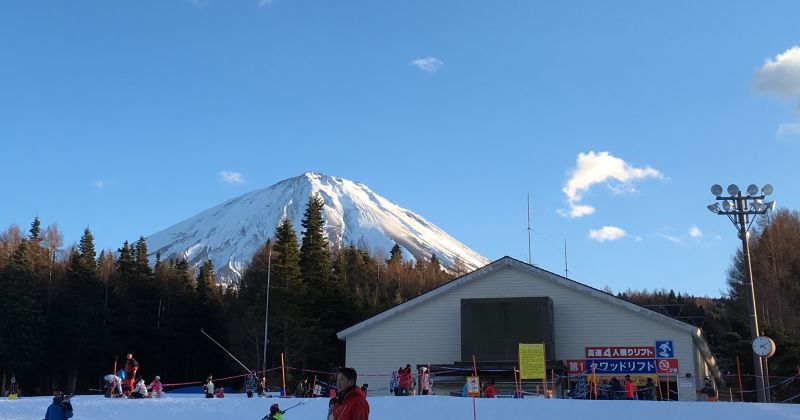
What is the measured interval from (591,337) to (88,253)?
48446 mm

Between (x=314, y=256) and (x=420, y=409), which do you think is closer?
(x=420, y=409)

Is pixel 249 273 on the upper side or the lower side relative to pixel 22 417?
upper

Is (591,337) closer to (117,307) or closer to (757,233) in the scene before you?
(757,233)

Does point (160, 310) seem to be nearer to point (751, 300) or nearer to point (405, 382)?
point (405, 382)

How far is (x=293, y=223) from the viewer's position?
167 metres

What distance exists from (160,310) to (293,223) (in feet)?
331

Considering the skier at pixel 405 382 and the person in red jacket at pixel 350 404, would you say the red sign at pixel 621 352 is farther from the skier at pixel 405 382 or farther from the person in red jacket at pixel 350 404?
the person in red jacket at pixel 350 404

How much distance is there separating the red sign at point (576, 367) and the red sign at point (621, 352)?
1.31 ft

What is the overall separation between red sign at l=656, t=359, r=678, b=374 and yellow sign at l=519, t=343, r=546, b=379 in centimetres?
865

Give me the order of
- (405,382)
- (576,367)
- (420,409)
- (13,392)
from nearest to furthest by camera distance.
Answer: (420,409) < (405,382) < (13,392) < (576,367)

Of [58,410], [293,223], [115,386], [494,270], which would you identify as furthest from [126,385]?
[293,223]

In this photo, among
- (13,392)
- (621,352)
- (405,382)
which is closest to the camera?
(405,382)

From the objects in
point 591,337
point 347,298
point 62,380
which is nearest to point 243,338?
point 347,298

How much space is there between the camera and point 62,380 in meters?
62.1
